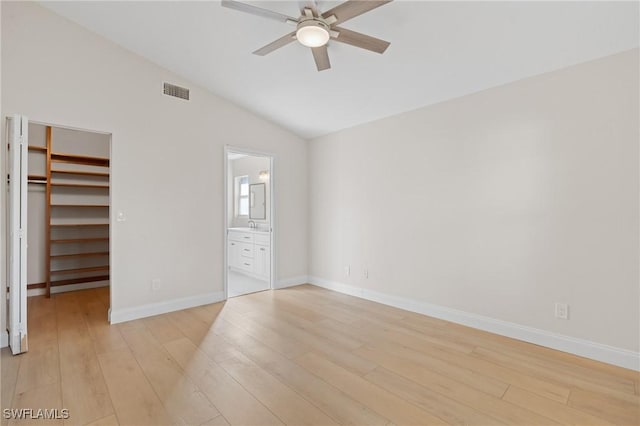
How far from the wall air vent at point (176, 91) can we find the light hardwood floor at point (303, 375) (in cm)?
272

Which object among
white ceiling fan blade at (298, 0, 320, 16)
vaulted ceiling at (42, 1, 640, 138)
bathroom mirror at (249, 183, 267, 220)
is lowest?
bathroom mirror at (249, 183, 267, 220)

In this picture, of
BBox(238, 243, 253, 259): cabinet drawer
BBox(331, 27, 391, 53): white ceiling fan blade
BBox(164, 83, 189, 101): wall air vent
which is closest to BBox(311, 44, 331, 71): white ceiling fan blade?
BBox(331, 27, 391, 53): white ceiling fan blade

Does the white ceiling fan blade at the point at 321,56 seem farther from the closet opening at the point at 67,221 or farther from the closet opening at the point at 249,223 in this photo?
the closet opening at the point at 67,221

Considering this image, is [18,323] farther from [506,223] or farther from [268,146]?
[506,223]

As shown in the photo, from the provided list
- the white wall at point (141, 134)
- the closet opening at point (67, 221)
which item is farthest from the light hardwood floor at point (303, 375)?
the closet opening at point (67, 221)

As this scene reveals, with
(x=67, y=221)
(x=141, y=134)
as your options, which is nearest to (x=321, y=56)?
(x=141, y=134)

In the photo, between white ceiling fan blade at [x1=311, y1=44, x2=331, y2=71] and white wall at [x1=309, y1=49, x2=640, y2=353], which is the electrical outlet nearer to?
white wall at [x1=309, y1=49, x2=640, y2=353]

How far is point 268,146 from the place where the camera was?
475 centimetres

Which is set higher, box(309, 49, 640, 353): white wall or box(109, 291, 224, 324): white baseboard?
box(309, 49, 640, 353): white wall

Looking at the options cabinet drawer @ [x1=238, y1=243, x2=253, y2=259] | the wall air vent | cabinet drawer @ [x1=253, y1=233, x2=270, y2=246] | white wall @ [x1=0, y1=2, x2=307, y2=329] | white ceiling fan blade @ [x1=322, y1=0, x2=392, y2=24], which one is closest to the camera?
white ceiling fan blade @ [x1=322, y1=0, x2=392, y2=24]

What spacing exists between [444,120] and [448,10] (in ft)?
4.51

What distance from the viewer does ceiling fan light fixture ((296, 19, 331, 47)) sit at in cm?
207

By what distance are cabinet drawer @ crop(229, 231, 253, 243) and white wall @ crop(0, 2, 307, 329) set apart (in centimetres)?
136

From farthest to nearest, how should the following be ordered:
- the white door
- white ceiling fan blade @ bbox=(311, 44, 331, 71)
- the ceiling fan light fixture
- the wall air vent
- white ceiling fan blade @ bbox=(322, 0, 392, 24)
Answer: the wall air vent, the white door, white ceiling fan blade @ bbox=(311, 44, 331, 71), the ceiling fan light fixture, white ceiling fan blade @ bbox=(322, 0, 392, 24)
